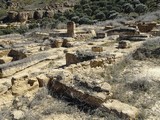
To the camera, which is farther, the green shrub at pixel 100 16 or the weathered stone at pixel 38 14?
the weathered stone at pixel 38 14

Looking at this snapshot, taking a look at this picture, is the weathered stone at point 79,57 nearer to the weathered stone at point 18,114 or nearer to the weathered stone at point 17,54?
the weathered stone at point 17,54

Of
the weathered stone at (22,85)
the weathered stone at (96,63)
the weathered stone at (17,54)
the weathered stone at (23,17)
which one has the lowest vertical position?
the weathered stone at (23,17)

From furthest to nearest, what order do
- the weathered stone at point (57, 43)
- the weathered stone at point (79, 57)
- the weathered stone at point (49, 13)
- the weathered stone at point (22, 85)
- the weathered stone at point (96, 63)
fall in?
the weathered stone at point (49, 13)
the weathered stone at point (57, 43)
the weathered stone at point (79, 57)
the weathered stone at point (96, 63)
the weathered stone at point (22, 85)

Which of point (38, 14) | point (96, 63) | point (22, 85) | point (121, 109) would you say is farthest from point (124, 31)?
point (38, 14)

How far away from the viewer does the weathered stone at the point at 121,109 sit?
19.8 ft

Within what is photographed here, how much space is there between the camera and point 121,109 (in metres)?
6.22

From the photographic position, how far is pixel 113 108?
628 centimetres

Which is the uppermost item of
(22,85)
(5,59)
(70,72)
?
(70,72)

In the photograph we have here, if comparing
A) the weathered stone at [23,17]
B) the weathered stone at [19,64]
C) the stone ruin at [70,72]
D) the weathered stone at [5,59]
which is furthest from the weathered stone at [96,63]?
the weathered stone at [23,17]

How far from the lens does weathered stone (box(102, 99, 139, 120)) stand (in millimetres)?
6034

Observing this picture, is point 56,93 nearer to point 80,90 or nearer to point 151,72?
point 80,90

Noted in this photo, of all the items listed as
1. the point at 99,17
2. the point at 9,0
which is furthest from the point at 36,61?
the point at 9,0

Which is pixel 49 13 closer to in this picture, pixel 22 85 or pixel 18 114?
pixel 22 85

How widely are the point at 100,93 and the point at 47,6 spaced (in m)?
43.9
